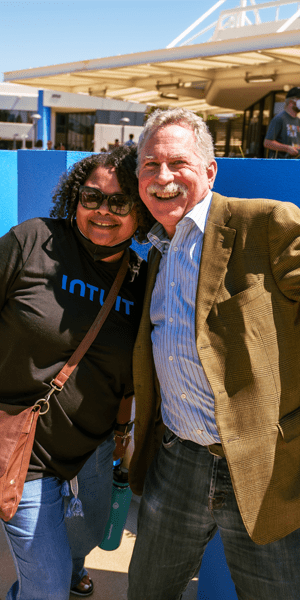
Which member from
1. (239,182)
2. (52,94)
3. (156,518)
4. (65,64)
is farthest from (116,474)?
(52,94)

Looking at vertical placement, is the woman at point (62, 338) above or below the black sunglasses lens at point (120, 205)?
below

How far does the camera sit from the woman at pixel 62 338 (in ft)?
6.38

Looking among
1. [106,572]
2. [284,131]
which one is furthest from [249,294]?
[284,131]

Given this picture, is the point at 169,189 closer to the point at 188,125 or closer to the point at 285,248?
the point at 188,125

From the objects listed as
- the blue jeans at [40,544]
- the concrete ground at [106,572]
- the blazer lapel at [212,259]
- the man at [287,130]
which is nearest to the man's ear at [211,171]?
the blazer lapel at [212,259]

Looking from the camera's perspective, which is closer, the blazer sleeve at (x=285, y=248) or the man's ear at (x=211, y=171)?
the blazer sleeve at (x=285, y=248)

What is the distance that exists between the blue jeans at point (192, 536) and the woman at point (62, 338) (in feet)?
1.07

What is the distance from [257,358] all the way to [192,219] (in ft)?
1.80

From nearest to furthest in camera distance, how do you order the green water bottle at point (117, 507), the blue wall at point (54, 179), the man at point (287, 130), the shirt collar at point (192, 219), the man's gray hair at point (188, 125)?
the shirt collar at point (192, 219)
the man's gray hair at point (188, 125)
the blue wall at point (54, 179)
the green water bottle at point (117, 507)
the man at point (287, 130)

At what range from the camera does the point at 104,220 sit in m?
2.09

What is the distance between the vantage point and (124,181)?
211 centimetres

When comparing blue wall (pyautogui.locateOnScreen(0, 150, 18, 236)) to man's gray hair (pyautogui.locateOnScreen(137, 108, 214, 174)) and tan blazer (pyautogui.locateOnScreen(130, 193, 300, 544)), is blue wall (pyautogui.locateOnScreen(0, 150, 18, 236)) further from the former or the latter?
tan blazer (pyautogui.locateOnScreen(130, 193, 300, 544))

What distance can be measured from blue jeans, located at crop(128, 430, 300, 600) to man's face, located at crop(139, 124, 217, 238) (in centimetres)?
89

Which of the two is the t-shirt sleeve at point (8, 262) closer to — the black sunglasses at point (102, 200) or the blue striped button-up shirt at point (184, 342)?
the black sunglasses at point (102, 200)
